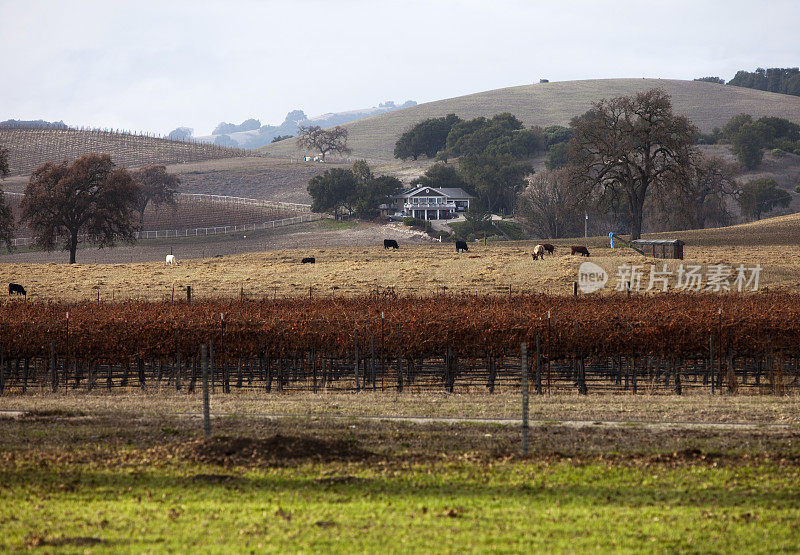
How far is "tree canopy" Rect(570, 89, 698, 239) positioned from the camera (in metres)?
82.7

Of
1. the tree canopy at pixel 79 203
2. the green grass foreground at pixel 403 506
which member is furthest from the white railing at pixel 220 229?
the green grass foreground at pixel 403 506

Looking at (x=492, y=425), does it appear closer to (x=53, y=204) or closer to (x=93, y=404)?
(x=93, y=404)

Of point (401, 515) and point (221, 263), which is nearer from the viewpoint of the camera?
point (401, 515)

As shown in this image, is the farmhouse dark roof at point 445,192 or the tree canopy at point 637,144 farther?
the farmhouse dark roof at point 445,192

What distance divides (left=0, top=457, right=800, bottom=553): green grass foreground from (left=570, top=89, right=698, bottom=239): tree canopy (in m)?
70.1

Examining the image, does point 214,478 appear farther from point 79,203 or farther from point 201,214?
point 201,214

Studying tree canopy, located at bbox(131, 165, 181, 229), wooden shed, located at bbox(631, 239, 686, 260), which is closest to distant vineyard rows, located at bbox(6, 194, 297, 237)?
tree canopy, located at bbox(131, 165, 181, 229)

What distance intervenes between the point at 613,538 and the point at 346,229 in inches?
4259

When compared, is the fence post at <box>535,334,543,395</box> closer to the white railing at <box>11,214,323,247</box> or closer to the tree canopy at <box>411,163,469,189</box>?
the white railing at <box>11,214,323,247</box>

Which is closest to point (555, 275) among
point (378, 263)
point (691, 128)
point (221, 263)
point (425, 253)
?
point (378, 263)

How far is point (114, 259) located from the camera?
3890 inches

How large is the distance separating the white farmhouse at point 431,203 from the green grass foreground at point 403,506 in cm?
12681
